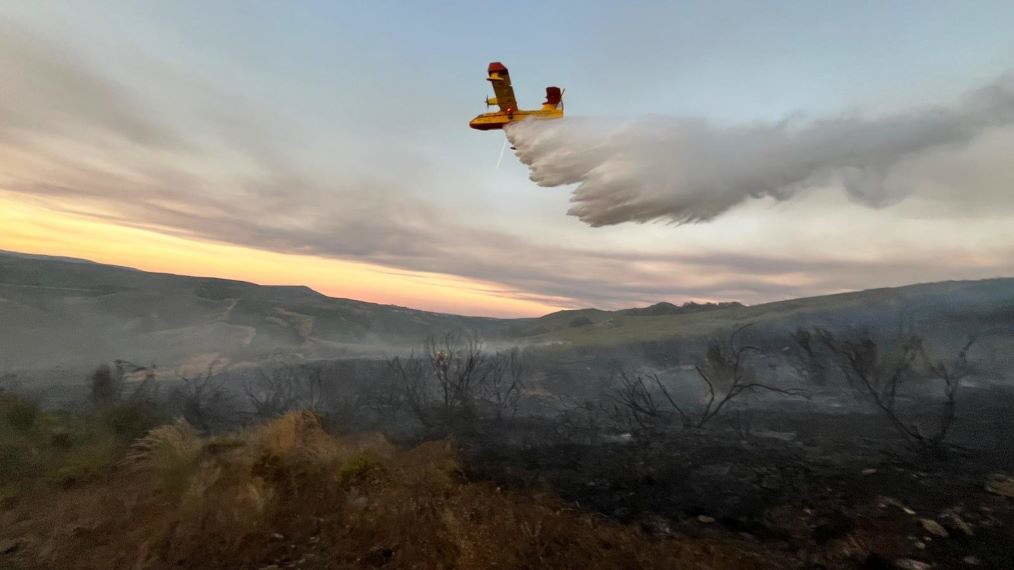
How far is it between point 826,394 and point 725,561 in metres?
16.2

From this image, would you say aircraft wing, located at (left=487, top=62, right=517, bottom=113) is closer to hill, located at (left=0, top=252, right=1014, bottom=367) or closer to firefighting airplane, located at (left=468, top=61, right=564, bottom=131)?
firefighting airplane, located at (left=468, top=61, right=564, bottom=131)

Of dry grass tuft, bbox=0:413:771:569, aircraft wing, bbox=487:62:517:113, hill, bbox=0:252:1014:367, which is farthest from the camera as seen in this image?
hill, bbox=0:252:1014:367

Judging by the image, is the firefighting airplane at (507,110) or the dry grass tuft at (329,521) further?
the firefighting airplane at (507,110)

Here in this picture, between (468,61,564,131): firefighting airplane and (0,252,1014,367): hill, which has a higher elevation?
(468,61,564,131): firefighting airplane

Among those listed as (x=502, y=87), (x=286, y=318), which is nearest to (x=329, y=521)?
(x=502, y=87)

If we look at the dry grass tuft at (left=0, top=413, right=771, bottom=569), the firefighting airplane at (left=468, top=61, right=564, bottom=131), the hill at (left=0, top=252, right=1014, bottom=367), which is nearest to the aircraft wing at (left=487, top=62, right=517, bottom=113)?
the firefighting airplane at (left=468, top=61, right=564, bottom=131)

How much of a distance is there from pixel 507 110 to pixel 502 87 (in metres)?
0.83

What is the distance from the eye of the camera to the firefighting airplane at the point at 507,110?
13.4 metres

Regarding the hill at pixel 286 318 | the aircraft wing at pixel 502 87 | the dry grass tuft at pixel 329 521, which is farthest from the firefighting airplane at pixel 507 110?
the hill at pixel 286 318

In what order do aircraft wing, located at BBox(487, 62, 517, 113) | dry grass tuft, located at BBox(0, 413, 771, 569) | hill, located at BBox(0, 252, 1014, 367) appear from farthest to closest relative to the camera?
hill, located at BBox(0, 252, 1014, 367), aircraft wing, located at BBox(487, 62, 517, 113), dry grass tuft, located at BBox(0, 413, 771, 569)

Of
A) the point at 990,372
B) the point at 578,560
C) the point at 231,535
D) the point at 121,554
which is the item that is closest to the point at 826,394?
the point at 990,372

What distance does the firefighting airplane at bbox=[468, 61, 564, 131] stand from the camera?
43.9 feet

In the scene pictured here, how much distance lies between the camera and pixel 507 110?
1409 cm

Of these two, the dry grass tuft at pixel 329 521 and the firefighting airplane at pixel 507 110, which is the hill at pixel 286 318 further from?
the dry grass tuft at pixel 329 521
